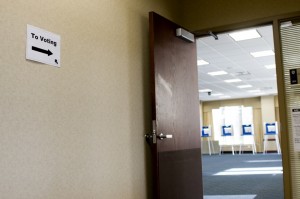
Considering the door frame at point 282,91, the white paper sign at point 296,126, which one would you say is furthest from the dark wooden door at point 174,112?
the white paper sign at point 296,126

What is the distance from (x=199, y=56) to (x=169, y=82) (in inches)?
191

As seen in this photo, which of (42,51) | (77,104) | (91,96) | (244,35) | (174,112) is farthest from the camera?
(244,35)

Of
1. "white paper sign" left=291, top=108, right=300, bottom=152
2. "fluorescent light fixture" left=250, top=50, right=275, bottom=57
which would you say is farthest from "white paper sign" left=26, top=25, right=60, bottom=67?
"fluorescent light fixture" left=250, top=50, right=275, bottom=57

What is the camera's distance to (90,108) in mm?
2508

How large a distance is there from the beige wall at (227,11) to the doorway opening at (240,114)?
0.17 m

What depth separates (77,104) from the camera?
2.39 meters

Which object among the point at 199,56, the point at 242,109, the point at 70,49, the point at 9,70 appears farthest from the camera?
the point at 242,109

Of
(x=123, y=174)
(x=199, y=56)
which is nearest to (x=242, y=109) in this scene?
(x=199, y=56)

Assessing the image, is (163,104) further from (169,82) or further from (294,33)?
(294,33)

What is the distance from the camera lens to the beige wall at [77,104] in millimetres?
1924

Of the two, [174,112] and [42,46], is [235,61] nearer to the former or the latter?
[174,112]

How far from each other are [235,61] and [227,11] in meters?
5.11

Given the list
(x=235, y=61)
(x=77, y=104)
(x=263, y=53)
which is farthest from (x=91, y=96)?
(x=235, y=61)

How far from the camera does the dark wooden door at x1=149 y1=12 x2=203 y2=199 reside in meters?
3.04
